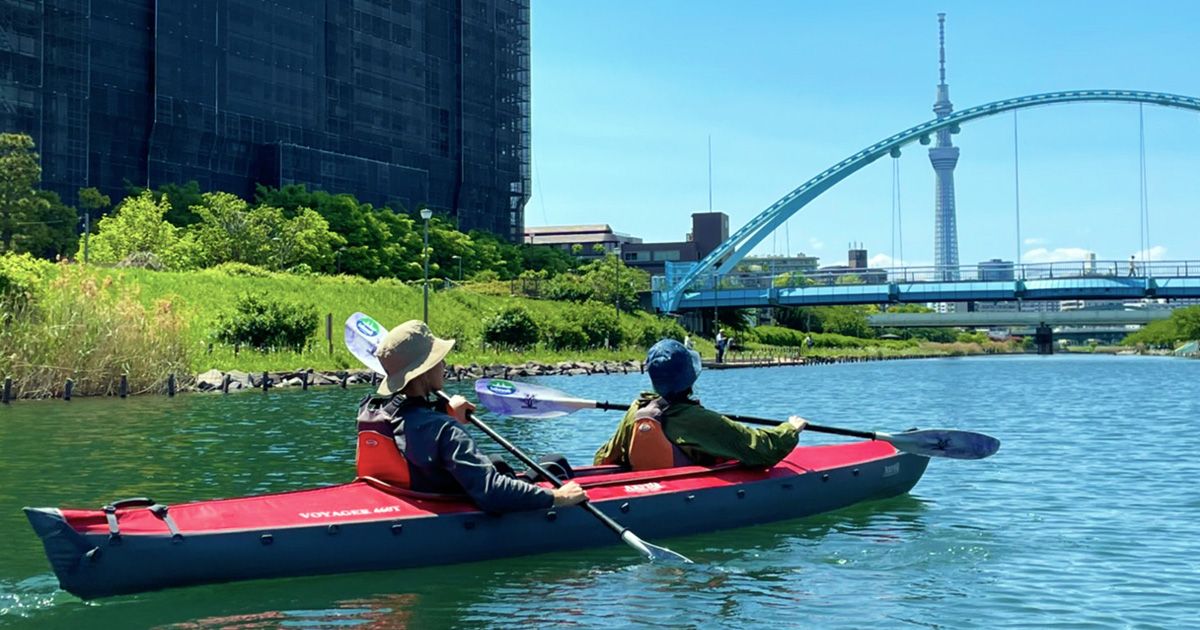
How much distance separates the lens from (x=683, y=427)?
12539 mm

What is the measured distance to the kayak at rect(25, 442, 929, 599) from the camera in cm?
923

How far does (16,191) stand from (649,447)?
55.9 metres

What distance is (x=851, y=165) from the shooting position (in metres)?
102

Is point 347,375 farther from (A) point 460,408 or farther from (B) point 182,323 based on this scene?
(A) point 460,408

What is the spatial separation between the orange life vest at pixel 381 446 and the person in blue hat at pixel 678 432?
291 centimetres

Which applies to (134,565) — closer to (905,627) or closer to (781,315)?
(905,627)

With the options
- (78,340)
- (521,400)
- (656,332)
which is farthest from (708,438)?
(656,332)

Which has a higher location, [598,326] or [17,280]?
[17,280]

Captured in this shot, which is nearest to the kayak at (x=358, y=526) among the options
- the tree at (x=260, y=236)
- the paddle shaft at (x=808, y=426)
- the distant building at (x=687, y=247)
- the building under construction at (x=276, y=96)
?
the paddle shaft at (x=808, y=426)

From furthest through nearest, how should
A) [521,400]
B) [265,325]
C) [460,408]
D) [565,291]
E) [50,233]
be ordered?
[565,291], [50,233], [265,325], [521,400], [460,408]

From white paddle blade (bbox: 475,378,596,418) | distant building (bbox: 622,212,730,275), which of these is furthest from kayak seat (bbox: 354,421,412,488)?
distant building (bbox: 622,212,730,275)

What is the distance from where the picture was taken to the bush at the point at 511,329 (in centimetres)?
6178

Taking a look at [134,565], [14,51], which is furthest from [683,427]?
[14,51]

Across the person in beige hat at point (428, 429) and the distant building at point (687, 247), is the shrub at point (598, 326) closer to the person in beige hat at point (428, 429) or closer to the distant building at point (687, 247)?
the person in beige hat at point (428, 429)
